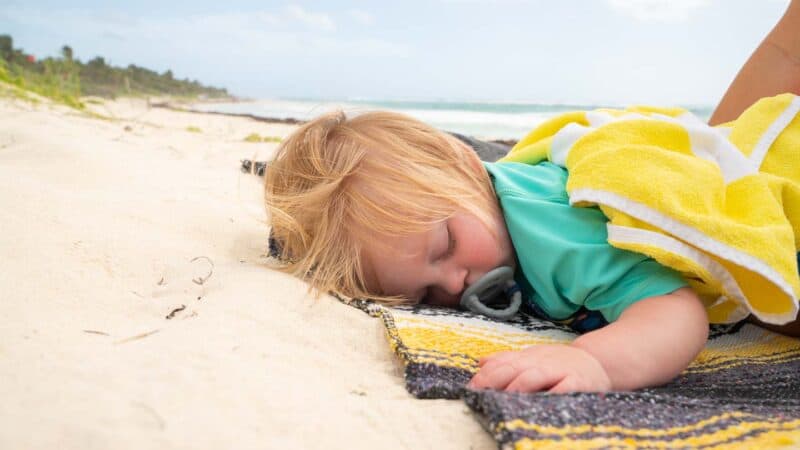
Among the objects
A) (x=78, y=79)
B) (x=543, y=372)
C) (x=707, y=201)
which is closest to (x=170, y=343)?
(x=543, y=372)

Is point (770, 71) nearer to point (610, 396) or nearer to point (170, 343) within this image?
point (610, 396)

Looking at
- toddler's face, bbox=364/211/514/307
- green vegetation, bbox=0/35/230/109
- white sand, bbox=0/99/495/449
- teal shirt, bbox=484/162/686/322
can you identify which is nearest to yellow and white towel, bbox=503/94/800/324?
teal shirt, bbox=484/162/686/322

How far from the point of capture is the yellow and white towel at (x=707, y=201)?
1157mm

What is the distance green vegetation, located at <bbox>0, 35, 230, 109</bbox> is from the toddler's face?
383 centimetres

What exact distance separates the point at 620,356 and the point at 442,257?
1.68ft

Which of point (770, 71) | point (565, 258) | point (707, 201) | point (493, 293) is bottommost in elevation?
point (493, 293)

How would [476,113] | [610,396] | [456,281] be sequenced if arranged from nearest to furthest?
[610,396], [456,281], [476,113]

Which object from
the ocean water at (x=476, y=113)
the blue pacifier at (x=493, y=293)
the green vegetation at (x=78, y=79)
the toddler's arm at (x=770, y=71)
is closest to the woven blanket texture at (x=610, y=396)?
the blue pacifier at (x=493, y=293)

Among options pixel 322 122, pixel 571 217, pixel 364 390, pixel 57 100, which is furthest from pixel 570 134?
pixel 57 100

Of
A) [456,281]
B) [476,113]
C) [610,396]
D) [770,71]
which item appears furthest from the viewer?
[476,113]

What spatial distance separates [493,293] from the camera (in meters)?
1.47

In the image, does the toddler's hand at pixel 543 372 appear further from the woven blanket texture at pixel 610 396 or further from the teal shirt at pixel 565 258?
the teal shirt at pixel 565 258

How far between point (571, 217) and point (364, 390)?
68 centimetres

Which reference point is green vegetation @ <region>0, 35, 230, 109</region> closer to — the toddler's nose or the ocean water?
Answer: the ocean water
